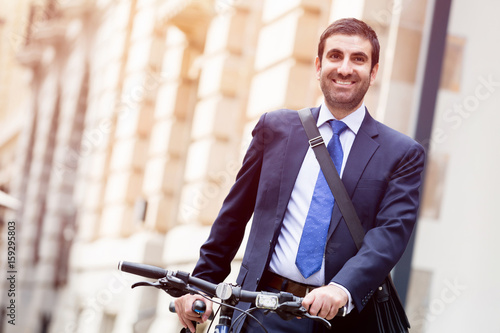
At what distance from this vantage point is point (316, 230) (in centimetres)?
253

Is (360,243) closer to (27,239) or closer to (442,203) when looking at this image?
(442,203)

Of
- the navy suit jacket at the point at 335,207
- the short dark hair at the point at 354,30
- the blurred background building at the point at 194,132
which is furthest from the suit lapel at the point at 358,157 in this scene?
the blurred background building at the point at 194,132

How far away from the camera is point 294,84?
681 centimetres

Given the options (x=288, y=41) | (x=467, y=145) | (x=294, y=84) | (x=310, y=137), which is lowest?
(x=310, y=137)

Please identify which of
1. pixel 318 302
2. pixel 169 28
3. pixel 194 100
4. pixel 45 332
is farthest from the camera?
pixel 45 332

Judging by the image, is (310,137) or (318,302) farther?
(310,137)

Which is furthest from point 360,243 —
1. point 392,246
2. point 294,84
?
point 294,84

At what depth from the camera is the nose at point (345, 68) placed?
255 centimetres

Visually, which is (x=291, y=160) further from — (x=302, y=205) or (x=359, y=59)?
(x=359, y=59)

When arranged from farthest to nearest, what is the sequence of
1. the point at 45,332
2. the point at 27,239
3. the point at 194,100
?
the point at 27,239 < the point at 45,332 < the point at 194,100

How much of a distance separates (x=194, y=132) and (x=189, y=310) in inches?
259

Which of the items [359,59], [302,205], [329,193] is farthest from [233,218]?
[359,59]

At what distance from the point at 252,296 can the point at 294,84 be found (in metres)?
4.76

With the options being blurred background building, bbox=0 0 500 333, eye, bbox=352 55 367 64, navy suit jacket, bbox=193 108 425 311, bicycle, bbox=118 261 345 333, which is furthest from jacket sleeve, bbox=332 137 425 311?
blurred background building, bbox=0 0 500 333
